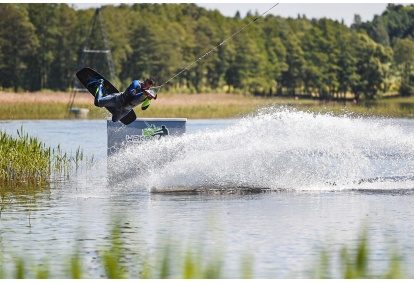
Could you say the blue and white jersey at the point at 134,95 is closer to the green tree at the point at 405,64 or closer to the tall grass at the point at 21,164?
the tall grass at the point at 21,164

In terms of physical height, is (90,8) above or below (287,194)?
above

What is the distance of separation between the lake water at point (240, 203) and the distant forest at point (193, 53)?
77.0 meters

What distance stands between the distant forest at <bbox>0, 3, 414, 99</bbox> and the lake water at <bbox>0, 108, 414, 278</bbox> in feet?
252

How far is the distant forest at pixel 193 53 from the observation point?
351 feet

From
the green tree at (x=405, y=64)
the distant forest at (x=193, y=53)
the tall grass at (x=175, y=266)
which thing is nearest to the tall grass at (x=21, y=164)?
the tall grass at (x=175, y=266)

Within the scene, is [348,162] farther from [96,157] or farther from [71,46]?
[71,46]

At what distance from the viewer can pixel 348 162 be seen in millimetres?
23266

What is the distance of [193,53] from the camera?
12619 centimetres

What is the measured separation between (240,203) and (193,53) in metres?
108

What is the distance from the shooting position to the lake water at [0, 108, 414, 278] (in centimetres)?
1402

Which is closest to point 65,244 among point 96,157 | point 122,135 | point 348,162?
point 122,135

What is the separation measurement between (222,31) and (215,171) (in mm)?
115087

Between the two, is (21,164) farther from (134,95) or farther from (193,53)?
(193,53)

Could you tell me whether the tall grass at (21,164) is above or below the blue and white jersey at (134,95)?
below
